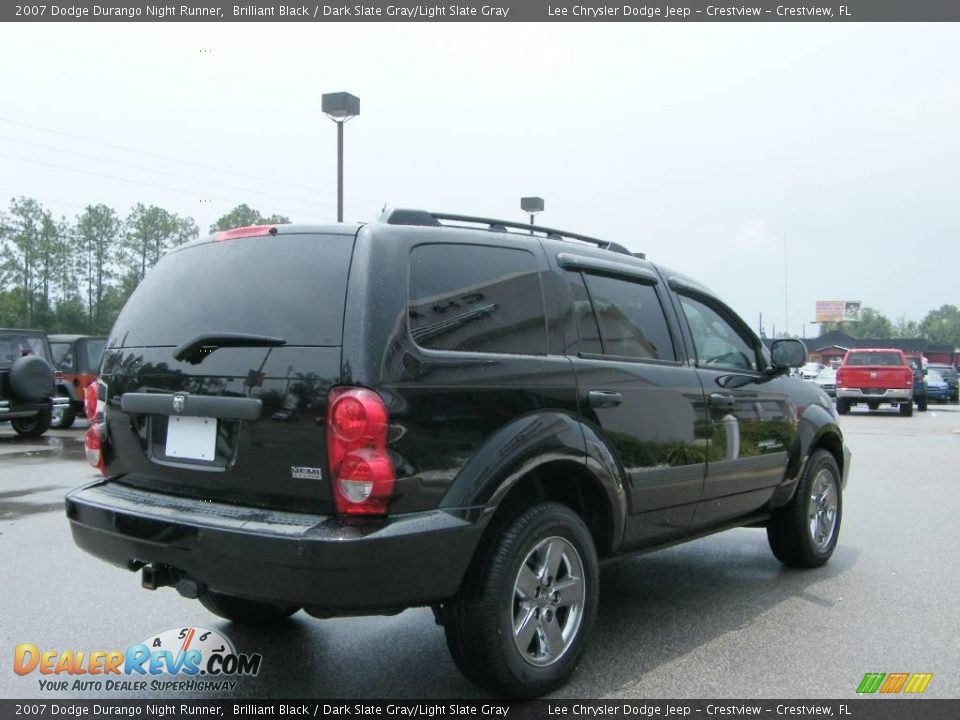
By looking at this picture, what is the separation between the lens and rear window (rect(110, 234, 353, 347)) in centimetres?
316

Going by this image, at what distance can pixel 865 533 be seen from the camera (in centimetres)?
670

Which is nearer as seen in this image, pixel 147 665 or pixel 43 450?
pixel 147 665

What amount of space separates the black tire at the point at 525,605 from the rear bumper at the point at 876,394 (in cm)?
2303

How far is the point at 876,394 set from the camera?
24.3m

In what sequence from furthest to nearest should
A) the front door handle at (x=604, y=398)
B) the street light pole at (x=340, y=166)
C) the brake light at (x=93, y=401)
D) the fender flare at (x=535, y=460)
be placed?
the street light pole at (x=340, y=166) → the brake light at (x=93, y=401) → the front door handle at (x=604, y=398) → the fender flare at (x=535, y=460)

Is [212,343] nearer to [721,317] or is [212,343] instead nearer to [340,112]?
[721,317]

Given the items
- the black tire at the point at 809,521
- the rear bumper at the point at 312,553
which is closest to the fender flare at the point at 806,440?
the black tire at the point at 809,521

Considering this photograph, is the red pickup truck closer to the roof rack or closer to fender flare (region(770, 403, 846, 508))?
fender flare (region(770, 403, 846, 508))

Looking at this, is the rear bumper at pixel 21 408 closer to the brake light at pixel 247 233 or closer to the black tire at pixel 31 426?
the black tire at pixel 31 426

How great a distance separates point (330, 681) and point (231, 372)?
1.40 m

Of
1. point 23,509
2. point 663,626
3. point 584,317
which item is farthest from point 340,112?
point 663,626

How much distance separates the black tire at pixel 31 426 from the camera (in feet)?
48.3

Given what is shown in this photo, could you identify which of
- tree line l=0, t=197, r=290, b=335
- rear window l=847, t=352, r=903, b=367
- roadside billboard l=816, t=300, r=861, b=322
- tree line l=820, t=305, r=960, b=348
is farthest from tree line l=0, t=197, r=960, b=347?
tree line l=820, t=305, r=960, b=348

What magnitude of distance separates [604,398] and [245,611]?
6.68ft
